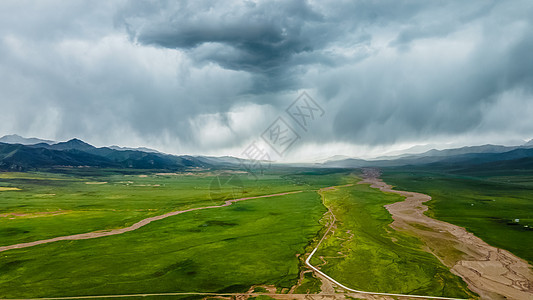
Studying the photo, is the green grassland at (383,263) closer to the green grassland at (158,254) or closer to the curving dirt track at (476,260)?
the curving dirt track at (476,260)

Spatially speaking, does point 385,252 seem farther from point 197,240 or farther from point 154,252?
point 154,252

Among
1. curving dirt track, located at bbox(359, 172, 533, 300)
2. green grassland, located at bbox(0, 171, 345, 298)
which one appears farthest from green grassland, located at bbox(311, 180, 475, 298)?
green grassland, located at bbox(0, 171, 345, 298)

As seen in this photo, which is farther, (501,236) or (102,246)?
(501,236)

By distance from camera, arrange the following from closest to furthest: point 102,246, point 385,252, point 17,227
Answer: point 385,252 → point 102,246 → point 17,227

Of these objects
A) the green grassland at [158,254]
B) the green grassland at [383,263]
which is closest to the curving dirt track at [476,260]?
the green grassland at [383,263]

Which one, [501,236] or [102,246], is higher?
[102,246]

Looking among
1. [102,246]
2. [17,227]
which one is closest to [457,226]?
[102,246]

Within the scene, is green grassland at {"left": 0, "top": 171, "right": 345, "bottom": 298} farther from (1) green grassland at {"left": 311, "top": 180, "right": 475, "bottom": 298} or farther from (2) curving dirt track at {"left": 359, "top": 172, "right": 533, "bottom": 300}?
(2) curving dirt track at {"left": 359, "top": 172, "right": 533, "bottom": 300}

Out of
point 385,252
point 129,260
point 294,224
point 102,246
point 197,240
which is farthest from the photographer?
point 294,224
